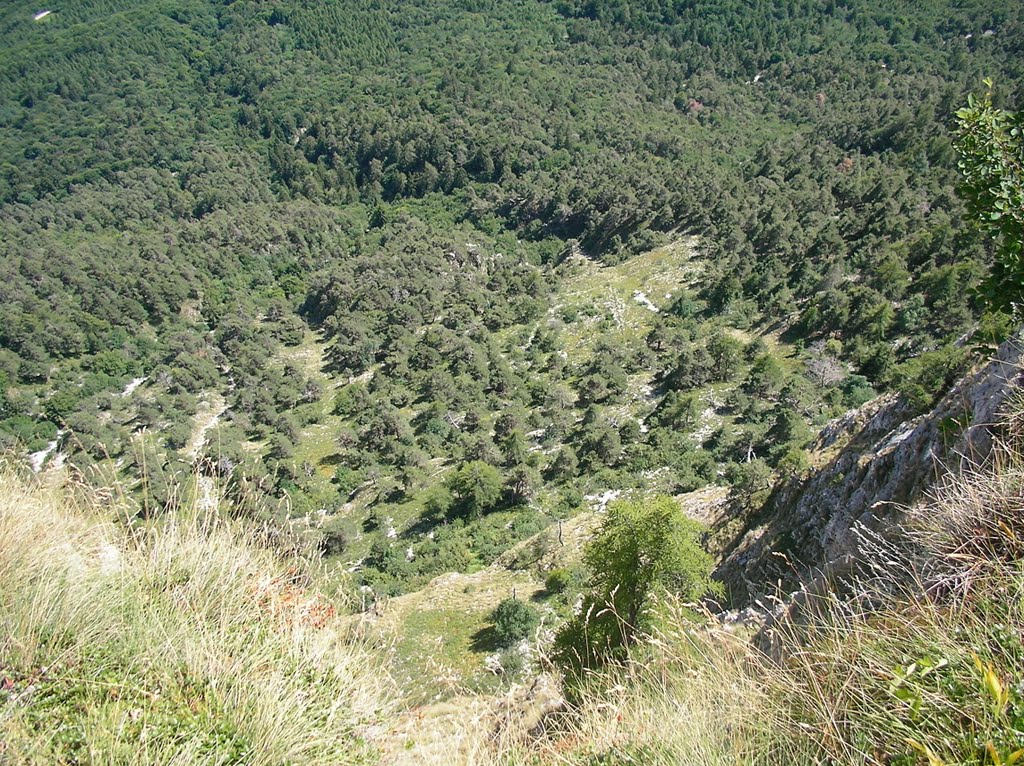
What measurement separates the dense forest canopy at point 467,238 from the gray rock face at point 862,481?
1.78m

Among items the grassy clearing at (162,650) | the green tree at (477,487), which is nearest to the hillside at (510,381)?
the grassy clearing at (162,650)

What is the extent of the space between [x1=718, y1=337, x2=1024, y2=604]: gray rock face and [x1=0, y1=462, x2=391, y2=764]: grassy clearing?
14.6ft

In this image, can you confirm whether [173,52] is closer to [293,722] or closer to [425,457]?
[425,457]

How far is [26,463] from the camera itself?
5281 mm

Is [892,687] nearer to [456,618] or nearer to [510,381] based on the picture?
[456,618]

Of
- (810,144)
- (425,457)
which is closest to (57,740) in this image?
(425,457)

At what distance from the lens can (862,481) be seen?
36.3 ft

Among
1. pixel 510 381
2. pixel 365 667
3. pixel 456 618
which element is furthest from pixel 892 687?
pixel 510 381

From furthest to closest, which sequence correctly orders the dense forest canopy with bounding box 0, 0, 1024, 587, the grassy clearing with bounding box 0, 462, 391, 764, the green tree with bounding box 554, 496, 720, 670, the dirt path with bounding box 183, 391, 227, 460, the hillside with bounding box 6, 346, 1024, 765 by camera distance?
1. the dirt path with bounding box 183, 391, 227, 460
2. the dense forest canopy with bounding box 0, 0, 1024, 587
3. the green tree with bounding box 554, 496, 720, 670
4. the grassy clearing with bounding box 0, 462, 391, 764
5. the hillside with bounding box 6, 346, 1024, 765

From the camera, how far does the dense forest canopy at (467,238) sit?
117 feet

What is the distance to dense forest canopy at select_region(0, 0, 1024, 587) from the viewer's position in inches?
1399

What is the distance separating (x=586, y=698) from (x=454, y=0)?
207 meters

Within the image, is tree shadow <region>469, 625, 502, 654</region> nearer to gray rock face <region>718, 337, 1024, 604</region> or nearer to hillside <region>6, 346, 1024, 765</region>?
gray rock face <region>718, 337, 1024, 604</region>

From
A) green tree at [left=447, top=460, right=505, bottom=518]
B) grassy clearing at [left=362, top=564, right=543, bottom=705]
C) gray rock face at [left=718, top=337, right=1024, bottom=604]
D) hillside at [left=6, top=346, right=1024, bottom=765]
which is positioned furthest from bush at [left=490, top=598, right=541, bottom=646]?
hillside at [left=6, top=346, right=1024, bottom=765]
